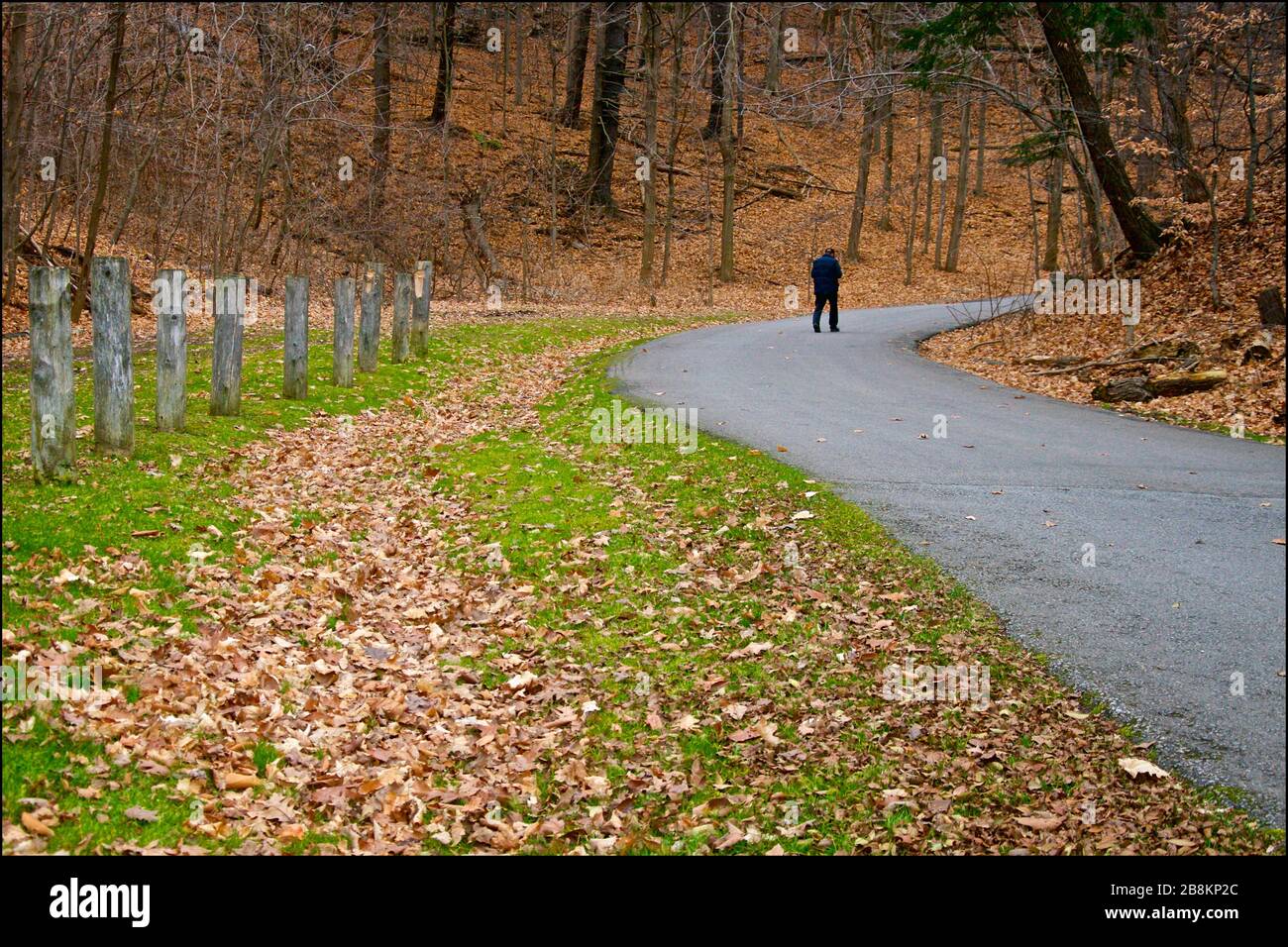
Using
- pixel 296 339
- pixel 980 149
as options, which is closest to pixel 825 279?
pixel 296 339

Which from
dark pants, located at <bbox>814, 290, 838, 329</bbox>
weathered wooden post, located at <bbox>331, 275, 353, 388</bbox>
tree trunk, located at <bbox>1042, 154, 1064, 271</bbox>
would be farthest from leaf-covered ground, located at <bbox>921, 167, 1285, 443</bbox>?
tree trunk, located at <bbox>1042, 154, 1064, 271</bbox>

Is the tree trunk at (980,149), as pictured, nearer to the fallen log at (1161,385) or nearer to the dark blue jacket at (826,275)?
the dark blue jacket at (826,275)

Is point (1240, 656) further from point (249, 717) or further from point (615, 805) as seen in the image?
point (249, 717)

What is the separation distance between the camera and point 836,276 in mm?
24234

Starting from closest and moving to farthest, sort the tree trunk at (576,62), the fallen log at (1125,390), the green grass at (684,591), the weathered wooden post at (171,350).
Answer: the green grass at (684,591)
the weathered wooden post at (171,350)
the fallen log at (1125,390)
the tree trunk at (576,62)

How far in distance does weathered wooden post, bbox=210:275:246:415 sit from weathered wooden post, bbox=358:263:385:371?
13.0 feet

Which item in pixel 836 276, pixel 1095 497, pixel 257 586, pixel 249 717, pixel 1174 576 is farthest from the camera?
pixel 836 276

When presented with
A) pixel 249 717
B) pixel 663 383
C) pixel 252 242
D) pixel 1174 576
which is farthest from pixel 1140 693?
pixel 252 242

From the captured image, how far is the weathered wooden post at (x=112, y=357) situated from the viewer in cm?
961

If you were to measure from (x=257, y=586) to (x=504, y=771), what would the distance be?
122 inches

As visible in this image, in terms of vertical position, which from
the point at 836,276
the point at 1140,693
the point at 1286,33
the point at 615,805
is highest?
the point at 1286,33

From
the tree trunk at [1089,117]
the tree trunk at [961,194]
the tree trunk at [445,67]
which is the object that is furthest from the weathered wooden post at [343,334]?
the tree trunk at [961,194]

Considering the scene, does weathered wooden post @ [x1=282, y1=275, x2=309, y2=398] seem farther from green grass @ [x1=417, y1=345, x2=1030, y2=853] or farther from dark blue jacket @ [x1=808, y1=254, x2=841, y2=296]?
A: dark blue jacket @ [x1=808, y1=254, x2=841, y2=296]

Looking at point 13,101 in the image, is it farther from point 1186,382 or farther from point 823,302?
point 823,302
